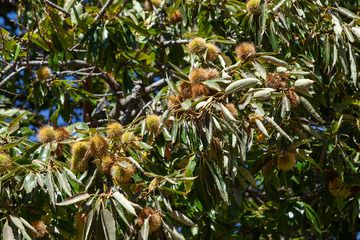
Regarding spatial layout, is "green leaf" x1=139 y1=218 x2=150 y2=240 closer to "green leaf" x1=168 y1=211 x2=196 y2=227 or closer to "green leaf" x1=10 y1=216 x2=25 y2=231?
"green leaf" x1=168 y1=211 x2=196 y2=227

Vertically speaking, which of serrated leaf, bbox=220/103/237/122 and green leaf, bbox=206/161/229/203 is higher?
serrated leaf, bbox=220/103/237/122

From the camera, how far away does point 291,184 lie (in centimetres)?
388

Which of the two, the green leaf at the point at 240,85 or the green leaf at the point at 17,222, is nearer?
the green leaf at the point at 17,222

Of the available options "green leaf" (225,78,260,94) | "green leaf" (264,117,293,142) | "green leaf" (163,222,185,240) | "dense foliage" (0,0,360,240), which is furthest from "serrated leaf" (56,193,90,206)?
"green leaf" (264,117,293,142)

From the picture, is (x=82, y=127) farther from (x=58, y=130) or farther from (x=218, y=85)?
(x=218, y=85)

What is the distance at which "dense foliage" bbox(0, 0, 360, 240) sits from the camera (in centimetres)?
245

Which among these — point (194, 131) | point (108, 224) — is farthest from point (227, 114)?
point (108, 224)

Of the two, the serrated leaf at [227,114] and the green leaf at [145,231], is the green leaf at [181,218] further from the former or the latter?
the serrated leaf at [227,114]

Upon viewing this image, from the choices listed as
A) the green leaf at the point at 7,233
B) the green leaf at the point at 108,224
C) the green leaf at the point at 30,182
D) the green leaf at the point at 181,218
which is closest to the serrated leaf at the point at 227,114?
the green leaf at the point at 181,218

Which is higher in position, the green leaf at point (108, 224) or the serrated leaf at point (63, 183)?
the serrated leaf at point (63, 183)

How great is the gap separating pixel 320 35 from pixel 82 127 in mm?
1147

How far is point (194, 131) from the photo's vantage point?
8.10ft

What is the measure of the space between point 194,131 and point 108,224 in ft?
1.52

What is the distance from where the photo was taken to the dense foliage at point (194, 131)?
2.45m
